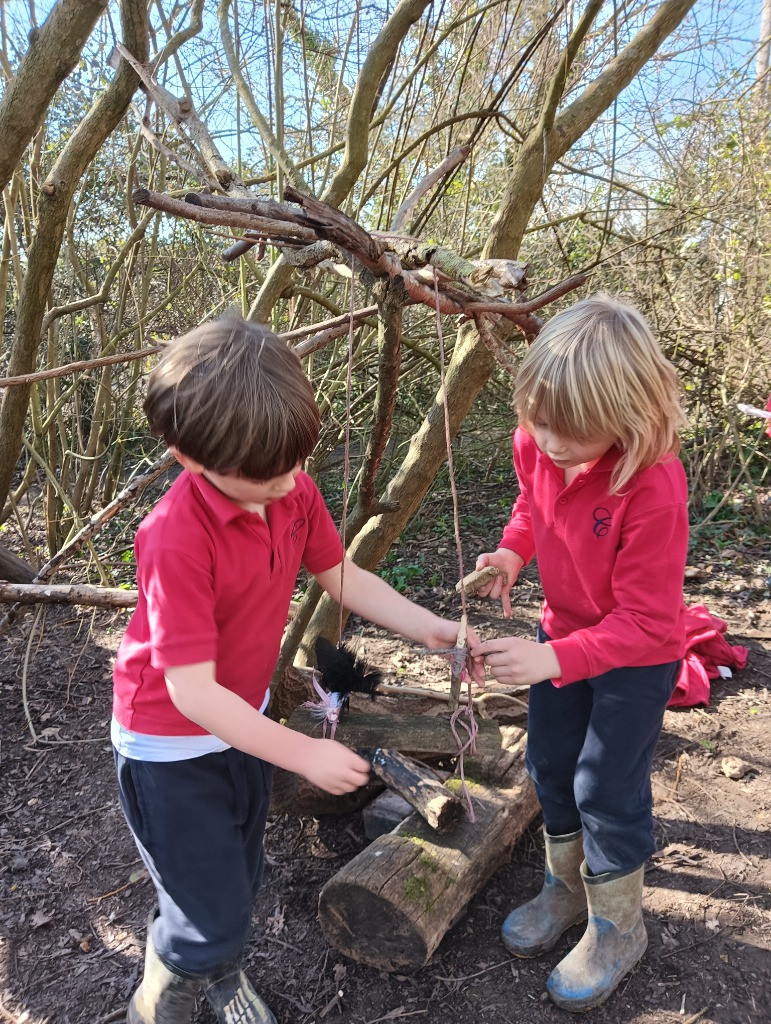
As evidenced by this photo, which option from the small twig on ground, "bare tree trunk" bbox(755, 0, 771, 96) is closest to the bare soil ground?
the small twig on ground

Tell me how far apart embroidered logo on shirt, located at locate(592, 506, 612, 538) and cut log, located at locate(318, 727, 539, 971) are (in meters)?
0.99

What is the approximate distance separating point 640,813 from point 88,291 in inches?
149

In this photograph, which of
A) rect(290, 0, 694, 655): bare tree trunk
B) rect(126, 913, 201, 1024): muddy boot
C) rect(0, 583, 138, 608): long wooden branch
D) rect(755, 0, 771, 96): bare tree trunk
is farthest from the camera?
rect(755, 0, 771, 96): bare tree trunk

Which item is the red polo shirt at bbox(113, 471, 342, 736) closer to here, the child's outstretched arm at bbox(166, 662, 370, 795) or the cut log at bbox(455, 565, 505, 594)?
the child's outstretched arm at bbox(166, 662, 370, 795)

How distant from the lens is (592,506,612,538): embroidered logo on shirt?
1575 millimetres

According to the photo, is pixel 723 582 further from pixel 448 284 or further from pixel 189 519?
pixel 189 519

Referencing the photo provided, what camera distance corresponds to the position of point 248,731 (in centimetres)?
129

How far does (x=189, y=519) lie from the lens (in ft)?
4.36

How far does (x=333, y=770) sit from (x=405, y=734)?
106 centimetres

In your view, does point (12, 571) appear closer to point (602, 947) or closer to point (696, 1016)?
point (602, 947)

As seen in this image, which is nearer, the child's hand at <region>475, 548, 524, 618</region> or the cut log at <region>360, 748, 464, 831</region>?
the child's hand at <region>475, 548, 524, 618</region>

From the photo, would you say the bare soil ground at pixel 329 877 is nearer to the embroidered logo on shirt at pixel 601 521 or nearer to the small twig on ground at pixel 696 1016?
the small twig on ground at pixel 696 1016

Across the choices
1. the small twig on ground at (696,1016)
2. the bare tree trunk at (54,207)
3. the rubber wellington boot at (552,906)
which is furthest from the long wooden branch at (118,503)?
the small twig on ground at (696,1016)

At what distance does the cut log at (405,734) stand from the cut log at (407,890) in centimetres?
23
